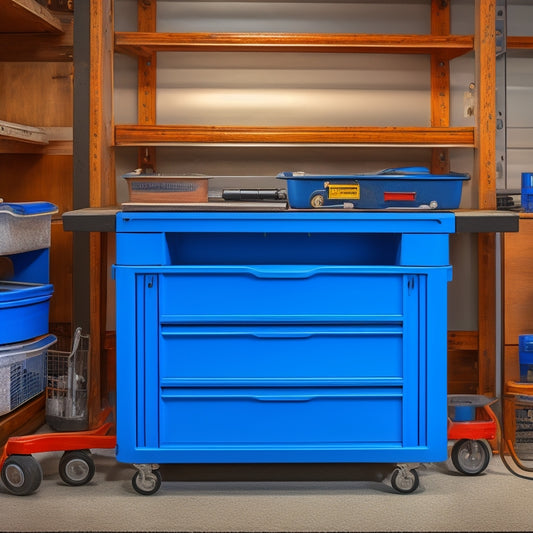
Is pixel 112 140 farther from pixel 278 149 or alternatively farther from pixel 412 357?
pixel 412 357

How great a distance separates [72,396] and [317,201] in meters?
1.33

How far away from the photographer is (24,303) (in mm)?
3016

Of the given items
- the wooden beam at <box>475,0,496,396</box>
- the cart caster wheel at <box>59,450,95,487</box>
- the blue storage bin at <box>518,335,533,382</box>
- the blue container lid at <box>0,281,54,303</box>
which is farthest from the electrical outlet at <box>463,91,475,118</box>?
the cart caster wheel at <box>59,450,95,487</box>

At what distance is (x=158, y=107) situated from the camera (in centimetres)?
368

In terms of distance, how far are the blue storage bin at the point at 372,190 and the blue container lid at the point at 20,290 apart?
1138 mm

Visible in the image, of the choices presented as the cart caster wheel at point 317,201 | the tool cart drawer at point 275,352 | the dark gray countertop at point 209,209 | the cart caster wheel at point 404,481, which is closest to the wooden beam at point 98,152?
the dark gray countertop at point 209,209

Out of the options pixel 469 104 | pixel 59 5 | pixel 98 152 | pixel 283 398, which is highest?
pixel 59 5

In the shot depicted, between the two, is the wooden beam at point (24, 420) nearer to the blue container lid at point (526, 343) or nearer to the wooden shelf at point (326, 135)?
the wooden shelf at point (326, 135)

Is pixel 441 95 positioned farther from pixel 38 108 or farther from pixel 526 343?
pixel 38 108

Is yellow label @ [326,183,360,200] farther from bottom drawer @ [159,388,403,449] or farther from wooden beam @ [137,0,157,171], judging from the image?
wooden beam @ [137,0,157,171]

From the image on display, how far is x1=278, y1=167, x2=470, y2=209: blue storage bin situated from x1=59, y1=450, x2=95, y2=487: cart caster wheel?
115 cm

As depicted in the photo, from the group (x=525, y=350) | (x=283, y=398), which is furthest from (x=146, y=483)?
(x=525, y=350)

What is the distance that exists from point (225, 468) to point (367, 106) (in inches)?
72.0

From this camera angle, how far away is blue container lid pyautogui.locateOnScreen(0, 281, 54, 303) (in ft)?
9.62
